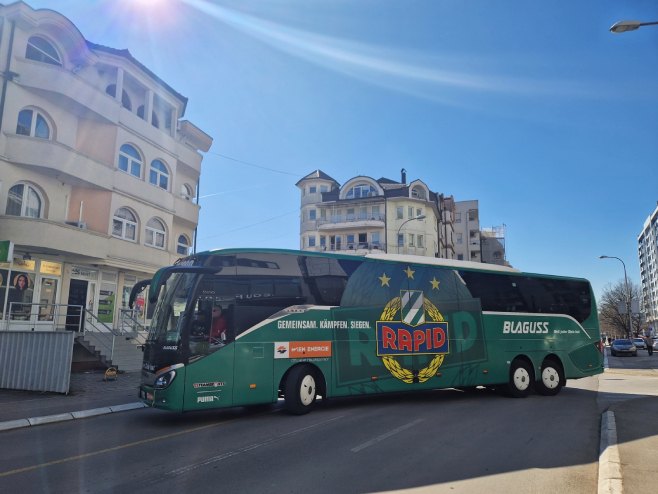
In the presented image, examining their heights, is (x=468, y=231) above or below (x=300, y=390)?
above

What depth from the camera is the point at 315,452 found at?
285 inches

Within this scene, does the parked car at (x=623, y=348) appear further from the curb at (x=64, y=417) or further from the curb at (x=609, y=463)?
the curb at (x=64, y=417)

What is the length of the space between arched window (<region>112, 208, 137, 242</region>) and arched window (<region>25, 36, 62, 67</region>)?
267 inches

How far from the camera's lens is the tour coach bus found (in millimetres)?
9609

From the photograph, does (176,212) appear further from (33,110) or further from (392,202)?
(392,202)

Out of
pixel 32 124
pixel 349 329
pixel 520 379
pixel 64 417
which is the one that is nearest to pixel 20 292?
pixel 32 124

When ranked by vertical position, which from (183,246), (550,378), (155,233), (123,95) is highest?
(123,95)

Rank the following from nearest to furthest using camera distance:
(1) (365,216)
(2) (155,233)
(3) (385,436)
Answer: (3) (385,436) < (2) (155,233) < (1) (365,216)

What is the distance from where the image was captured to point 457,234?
284 ft

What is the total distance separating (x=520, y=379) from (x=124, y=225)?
1842 centimetres

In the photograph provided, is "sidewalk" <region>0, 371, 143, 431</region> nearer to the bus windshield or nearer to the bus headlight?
the bus headlight

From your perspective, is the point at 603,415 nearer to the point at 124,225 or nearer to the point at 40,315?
the point at 40,315

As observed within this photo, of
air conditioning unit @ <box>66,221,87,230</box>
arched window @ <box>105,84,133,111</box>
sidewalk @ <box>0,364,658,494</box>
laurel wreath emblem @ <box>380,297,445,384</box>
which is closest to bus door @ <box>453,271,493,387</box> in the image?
laurel wreath emblem @ <box>380,297,445,384</box>

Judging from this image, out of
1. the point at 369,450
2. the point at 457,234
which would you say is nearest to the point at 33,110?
the point at 369,450
